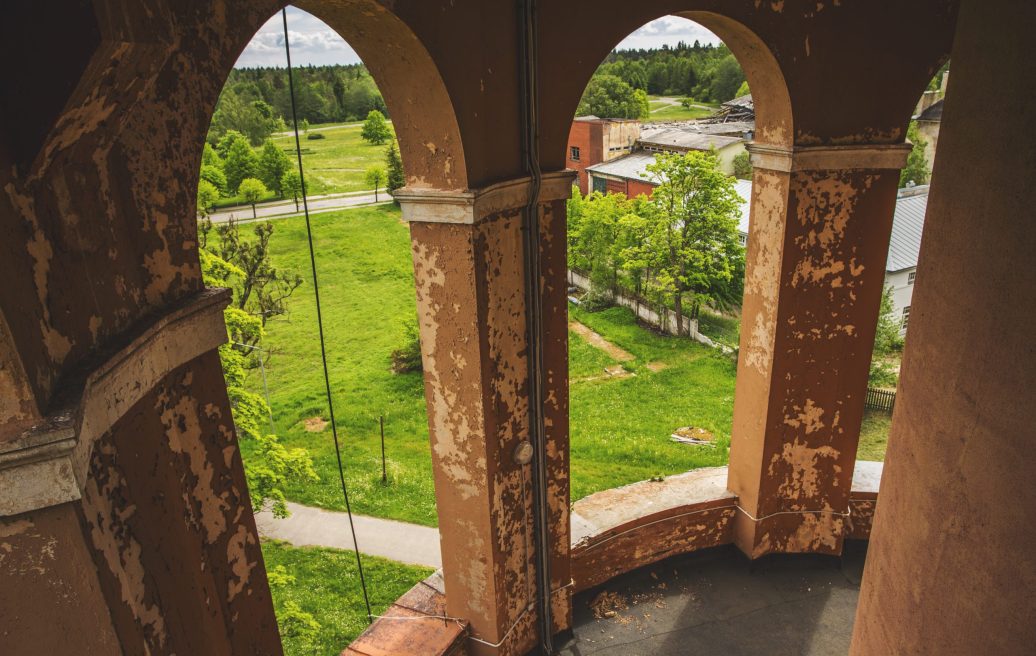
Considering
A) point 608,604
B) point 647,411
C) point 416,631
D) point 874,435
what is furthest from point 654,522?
point 874,435

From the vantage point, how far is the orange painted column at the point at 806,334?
6.21 metres

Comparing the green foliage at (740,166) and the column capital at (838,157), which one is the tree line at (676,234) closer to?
the green foliage at (740,166)

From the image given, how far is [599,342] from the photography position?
22719mm

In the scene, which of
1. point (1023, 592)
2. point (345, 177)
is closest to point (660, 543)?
point (1023, 592)

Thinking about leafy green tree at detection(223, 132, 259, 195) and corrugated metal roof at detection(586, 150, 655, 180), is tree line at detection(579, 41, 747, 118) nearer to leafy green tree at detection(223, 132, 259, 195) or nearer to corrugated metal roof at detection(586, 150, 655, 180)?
corrugated metal roof at detection(586, 150, 655, 180)

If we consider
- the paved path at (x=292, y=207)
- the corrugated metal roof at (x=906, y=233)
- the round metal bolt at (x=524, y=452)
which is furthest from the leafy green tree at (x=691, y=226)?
the paved path at (x=292, y=207)

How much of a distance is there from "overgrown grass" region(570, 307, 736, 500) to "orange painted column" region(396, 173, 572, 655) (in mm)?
8692

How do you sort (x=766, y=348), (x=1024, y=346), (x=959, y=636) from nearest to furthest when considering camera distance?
(x=1024, y=346)
(x=959, y=636)
(x=766, y=348)

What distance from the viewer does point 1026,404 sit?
2.65m

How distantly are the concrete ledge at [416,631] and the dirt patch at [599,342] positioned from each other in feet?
51.8

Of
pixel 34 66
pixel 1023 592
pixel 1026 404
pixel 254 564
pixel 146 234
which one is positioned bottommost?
pixel 254 564

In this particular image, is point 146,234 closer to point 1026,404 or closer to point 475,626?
point 1026,404

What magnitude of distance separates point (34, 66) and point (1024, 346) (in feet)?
11.5

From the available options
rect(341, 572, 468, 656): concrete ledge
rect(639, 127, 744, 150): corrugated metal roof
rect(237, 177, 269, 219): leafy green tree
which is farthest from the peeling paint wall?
rect(237, 177, 269, 219): leafy green tree
